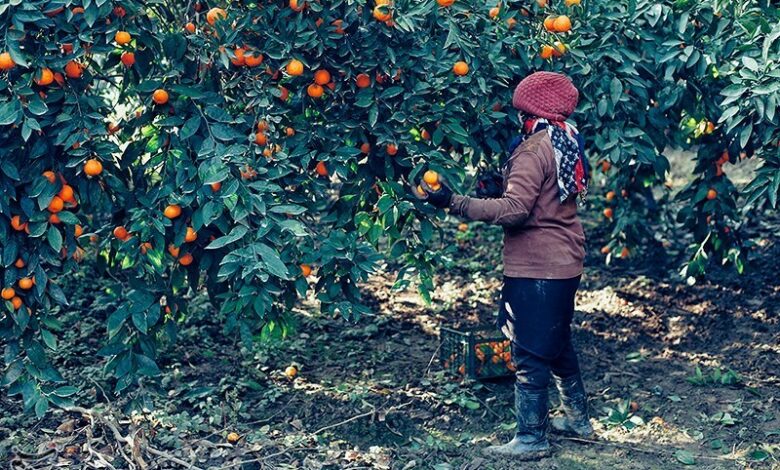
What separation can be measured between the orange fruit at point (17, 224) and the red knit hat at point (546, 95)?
75.0 inches

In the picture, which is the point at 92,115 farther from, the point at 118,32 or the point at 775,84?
the point at 775,84

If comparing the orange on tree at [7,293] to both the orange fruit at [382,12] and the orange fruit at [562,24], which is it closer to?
the orange fruit at [382,12]

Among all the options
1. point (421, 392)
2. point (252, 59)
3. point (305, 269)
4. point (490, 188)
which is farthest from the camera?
point (421, 392)

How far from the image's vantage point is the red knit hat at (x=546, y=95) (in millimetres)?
3689

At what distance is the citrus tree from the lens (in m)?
3.38

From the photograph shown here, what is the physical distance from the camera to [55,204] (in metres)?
3.45

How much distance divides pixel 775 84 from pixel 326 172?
1771 mm

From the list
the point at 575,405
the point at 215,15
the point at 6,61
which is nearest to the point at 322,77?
the point at 215,15

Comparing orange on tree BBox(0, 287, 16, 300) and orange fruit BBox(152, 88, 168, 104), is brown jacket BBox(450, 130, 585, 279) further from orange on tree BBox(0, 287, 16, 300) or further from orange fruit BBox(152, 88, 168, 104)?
orange on tree BBox(0, 287, 16, 300)

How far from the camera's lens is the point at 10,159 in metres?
3.48

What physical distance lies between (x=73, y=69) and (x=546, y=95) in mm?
1742

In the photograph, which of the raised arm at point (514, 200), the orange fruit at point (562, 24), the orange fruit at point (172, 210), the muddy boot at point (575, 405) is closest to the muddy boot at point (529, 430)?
the muddy boot at point (575, 405)

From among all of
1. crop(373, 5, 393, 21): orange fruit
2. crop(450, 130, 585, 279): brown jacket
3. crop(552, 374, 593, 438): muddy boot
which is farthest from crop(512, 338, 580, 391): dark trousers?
crop(373, 5, 393, 21): orange fruit

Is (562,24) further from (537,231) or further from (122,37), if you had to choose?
(122,37)
